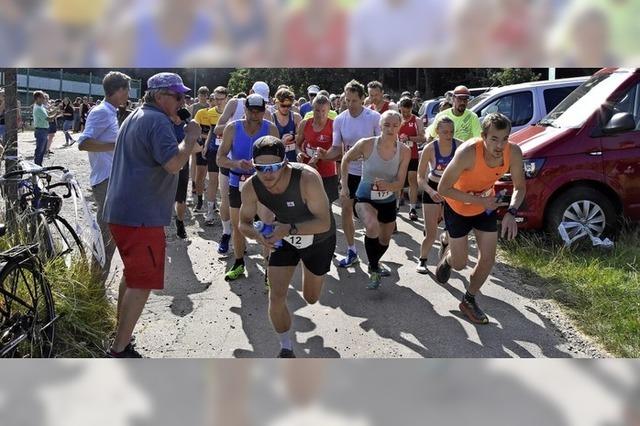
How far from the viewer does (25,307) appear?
12.2 ft

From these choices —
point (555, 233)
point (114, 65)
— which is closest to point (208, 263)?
point (555, 233)

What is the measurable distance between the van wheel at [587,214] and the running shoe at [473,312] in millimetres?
2230

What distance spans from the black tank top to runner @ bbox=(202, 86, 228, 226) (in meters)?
3.49

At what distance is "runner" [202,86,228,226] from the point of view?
311 inches

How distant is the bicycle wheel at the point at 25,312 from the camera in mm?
3521

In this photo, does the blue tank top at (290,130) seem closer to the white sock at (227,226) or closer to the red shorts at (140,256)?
the white sock at (227,226)

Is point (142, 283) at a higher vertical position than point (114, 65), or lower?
lower

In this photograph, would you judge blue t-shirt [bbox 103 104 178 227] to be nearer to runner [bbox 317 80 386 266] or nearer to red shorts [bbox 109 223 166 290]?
red shorts [bbox 109 223 166 290]

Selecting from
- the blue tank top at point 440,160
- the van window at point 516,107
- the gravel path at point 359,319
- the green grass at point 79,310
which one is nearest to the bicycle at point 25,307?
the green grass at point 79,310

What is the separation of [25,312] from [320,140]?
361cm

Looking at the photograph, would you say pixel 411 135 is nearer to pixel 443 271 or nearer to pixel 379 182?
pixel 379 182
